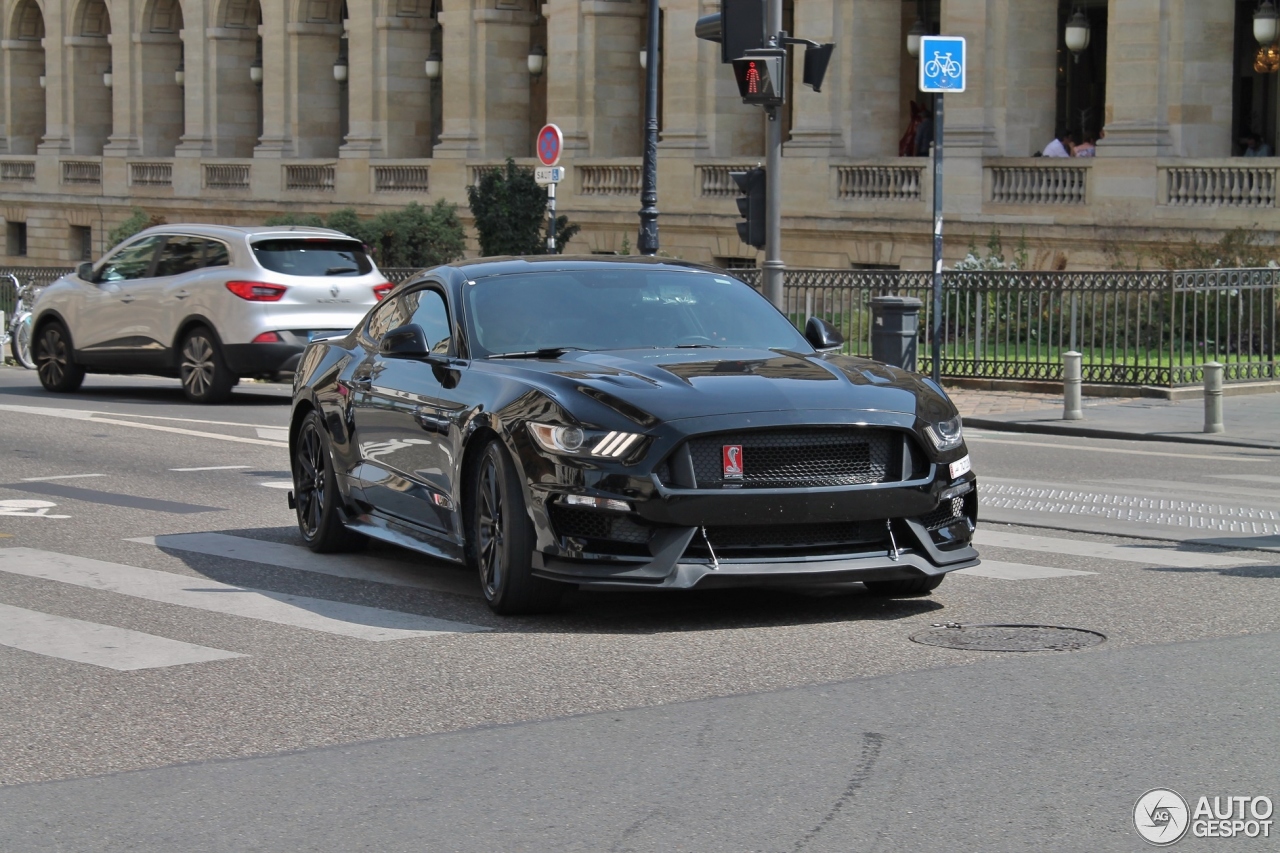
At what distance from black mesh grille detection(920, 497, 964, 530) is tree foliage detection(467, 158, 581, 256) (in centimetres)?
2488

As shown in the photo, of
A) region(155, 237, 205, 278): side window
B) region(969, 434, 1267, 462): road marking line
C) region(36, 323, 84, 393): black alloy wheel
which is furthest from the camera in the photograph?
region(36, 323, 84, 393): black alloy wheel

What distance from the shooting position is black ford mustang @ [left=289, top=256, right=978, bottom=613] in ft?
26.1

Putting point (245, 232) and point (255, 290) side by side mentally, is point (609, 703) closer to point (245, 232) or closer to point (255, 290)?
point (255, 290)

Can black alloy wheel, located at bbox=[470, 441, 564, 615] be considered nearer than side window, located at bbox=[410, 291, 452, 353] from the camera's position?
Yes

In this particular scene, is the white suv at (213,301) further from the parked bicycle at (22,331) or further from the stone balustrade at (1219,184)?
the stone balustrade at (1219,184)

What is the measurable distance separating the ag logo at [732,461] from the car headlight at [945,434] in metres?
0.89

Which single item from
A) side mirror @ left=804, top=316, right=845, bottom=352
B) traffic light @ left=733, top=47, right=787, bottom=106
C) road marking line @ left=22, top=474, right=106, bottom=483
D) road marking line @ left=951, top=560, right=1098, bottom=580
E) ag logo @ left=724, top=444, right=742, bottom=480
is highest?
traffic light @ left=733, top=47, right=787, bottom=106

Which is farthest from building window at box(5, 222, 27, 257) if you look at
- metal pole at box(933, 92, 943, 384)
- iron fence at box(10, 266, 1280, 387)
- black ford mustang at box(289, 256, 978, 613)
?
black ford mustang at box(289, 256, 978, 613)

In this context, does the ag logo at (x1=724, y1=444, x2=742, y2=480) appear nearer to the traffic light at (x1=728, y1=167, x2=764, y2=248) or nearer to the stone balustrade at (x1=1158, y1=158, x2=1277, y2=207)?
the traffic light at (x1=728, y1=167, x2=764, y2=248)

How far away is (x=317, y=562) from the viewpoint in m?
10.3

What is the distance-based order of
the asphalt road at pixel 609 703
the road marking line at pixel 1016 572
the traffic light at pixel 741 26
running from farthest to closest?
1. the traffic light at pixel 741 26
2. the road marking line at pixel 1016 572
3. the asphalt road at pixel 609 703

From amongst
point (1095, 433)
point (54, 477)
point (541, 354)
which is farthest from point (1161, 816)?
point (1095, 433)

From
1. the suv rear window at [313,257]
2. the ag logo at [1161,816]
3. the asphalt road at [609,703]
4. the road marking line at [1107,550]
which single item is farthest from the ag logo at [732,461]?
the suv rear window at [313,257]

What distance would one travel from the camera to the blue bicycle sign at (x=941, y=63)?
1842 centimetres
